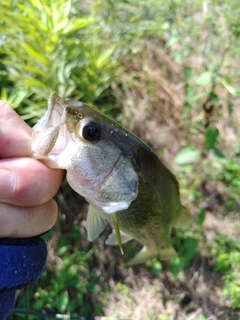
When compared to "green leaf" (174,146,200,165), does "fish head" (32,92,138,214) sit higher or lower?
higher

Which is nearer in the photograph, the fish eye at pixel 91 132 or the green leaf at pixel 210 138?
the fish eye at pixel 91 132

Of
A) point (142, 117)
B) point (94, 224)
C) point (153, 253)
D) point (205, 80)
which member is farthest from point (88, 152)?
point (142, 117)

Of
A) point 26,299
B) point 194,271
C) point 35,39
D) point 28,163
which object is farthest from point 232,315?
point 35,39

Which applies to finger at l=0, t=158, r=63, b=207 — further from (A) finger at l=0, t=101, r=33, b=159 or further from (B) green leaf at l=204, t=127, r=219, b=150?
(B) green leaf at l=204, t=127, r=219, b=150

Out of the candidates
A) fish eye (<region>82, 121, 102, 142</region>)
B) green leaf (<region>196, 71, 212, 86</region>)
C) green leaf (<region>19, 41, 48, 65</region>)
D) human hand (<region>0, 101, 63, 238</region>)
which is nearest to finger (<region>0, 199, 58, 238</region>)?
human hand (<region>0, 101, 63, 238</region>)

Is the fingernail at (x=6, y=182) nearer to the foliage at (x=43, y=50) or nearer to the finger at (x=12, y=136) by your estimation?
the finger at (x=12, y=136)

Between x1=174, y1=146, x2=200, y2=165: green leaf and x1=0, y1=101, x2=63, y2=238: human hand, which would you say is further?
x1=174, y1=146, x2=200, y2=165: green leaf

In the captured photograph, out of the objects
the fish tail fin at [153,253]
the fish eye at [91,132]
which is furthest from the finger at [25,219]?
the fish tail fin at [153,253]
